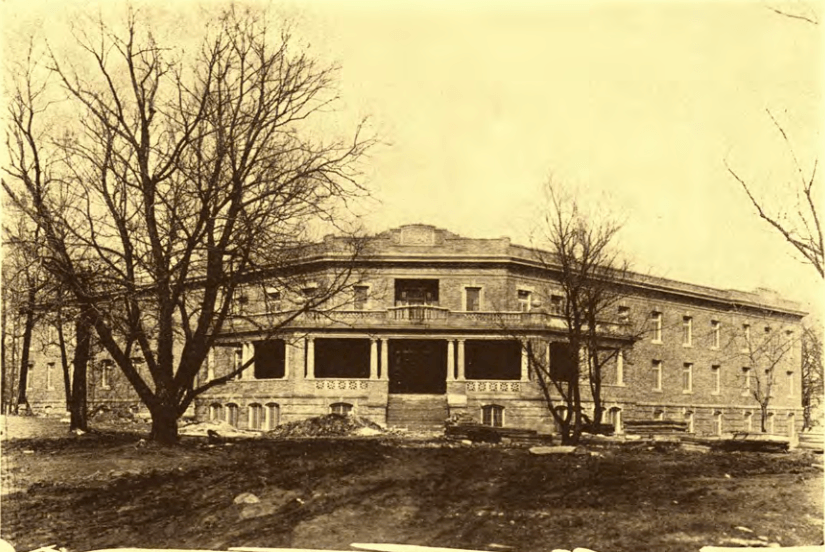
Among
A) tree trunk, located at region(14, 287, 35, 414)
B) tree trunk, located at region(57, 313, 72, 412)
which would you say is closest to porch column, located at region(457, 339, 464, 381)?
tree trunk, located at region(57, 313, 72, 412)

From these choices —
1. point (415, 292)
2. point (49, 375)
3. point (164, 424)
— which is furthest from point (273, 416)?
point (49, 375)

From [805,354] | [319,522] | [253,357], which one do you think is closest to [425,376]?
[253,357]

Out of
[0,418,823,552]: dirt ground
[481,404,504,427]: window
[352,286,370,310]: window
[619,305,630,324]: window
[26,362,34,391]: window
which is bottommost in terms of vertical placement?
[0,418,823,552]: dirt ground

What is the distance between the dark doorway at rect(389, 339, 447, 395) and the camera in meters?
12.5

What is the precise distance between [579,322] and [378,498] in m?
4.22

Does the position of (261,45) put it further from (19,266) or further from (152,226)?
(19,266)

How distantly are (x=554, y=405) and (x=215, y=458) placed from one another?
16.5ft

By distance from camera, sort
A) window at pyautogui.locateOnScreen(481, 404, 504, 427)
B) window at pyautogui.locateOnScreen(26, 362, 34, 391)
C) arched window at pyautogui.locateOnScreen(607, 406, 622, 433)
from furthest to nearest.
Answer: arched window at pyautogui.locateOnScreen(607, 406, 622, 433) → window at pyautogui.locateOnScreen(481, 404, 504, 427) → window at pyautogui.locateOnScreen(26, 362, 34, 391)

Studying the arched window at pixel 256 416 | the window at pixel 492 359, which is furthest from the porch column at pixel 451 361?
the arched window at pixel 256 416

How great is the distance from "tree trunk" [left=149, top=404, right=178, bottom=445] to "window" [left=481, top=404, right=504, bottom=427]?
175 inches

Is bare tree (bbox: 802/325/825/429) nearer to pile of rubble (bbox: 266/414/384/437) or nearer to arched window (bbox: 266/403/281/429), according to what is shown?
pile of rubble (bbox: 266/414/384/437)

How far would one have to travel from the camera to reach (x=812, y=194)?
9055mm

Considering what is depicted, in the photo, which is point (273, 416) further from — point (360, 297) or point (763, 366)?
point (763, 366)

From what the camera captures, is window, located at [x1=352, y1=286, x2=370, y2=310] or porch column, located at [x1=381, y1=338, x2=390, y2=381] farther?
porch column, located at [x1=381, y1=338, x2=390, y2=381]
